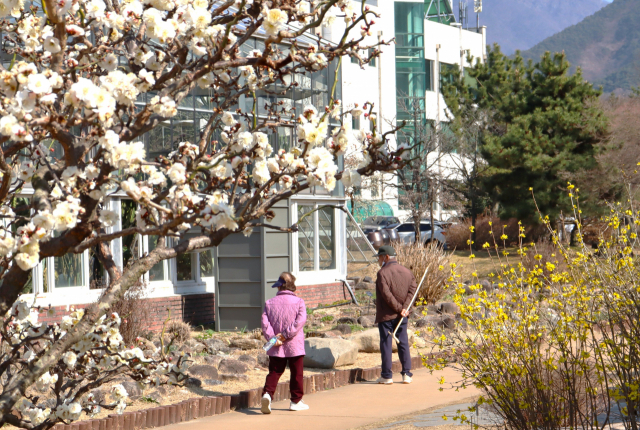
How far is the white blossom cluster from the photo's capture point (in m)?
4.57

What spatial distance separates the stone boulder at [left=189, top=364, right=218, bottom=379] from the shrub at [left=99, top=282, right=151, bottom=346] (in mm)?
1257

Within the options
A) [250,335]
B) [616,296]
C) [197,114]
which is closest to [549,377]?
[616,296]

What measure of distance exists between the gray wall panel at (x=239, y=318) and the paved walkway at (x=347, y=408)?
4.04 meters

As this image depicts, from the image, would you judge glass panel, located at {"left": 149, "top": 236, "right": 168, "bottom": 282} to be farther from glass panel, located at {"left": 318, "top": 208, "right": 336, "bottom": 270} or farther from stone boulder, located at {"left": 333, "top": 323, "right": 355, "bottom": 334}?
glass panel, located at {"left": 318, "top": 208, "right": 336, "bottom": 270}

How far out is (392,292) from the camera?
9.37 meters

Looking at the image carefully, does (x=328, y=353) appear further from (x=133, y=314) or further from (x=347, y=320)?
(x=347, y=320)

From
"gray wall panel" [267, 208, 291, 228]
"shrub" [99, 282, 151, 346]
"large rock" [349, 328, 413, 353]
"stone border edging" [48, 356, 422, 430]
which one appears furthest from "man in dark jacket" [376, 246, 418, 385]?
"gray wall panel" [267, 208, 291, 228]

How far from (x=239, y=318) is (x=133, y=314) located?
3.03 meters

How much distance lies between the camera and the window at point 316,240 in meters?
Answer: 16.0

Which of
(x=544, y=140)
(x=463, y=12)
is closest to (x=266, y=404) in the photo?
(x=544, y=140)

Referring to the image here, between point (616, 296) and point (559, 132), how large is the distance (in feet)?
74.0

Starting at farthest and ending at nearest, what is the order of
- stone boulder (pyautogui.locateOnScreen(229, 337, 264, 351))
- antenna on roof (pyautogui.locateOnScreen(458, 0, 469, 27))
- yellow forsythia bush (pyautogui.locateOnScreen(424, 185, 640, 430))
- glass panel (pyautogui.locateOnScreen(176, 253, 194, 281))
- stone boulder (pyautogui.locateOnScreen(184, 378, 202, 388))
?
1. antenna on roof (pyautogui.locateOnScreen(458, 0, 469, 27))
2. glass panel (pyautogui.locateOnScreen(176, 253, 194, 281))
3. stone boulder (pyautogui.locateOnScreen(229, 337, 264, 351))
4. stone boulder (pyautogui.locateOnScreen(184, 378, 202, 388))
5. yellow forsythia bush (pyautogui.locateOnScreen(424, 185, 640, 430))

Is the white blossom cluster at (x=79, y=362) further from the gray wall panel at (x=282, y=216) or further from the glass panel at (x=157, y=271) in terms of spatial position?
the gray wall panel at (x=282, y=216)

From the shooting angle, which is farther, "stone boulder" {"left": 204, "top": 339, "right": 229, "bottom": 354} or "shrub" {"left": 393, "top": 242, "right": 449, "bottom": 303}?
"shrub" {"left": 393, "top": 242, "right": 449, "bottom": 303}
